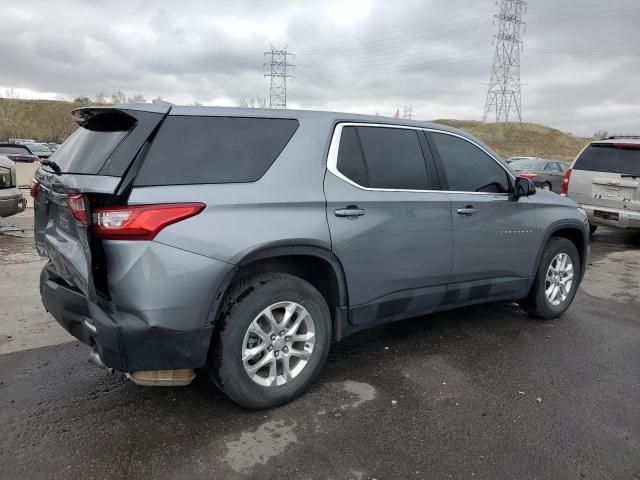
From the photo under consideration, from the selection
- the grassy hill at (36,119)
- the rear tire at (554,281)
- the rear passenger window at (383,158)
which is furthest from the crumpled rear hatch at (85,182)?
the grassy hill at (36,119)

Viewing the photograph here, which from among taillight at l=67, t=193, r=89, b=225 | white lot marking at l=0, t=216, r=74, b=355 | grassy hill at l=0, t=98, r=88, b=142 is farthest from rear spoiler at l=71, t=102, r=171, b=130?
grassy hill at l=0, t=98, r=88, b=142

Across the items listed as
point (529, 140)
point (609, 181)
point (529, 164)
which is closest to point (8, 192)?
point (609, 181)

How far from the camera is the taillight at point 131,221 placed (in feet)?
8.25

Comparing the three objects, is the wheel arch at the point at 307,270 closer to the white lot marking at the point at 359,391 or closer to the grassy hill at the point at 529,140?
the white lot marking at the point at 359,391

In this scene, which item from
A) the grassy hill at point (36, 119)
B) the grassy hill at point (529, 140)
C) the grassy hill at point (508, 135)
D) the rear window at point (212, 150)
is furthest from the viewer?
the grassy hill at point (36, 119)

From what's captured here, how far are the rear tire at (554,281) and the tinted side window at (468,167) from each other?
0.91 m

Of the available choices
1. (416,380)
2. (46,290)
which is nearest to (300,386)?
(416,380)

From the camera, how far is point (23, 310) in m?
4.80

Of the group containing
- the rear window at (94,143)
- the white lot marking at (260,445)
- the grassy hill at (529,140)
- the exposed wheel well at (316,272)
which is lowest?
the white lot marking at (260,445)

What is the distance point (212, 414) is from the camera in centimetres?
303

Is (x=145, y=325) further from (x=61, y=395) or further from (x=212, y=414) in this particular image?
(x=61, y=395)

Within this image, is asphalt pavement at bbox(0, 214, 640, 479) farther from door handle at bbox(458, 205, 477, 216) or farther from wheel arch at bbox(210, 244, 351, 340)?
door handle at bbox(458, 205, 477, 216)

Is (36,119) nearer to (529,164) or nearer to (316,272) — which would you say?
(529,164)

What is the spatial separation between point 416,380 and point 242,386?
4.24 feet
